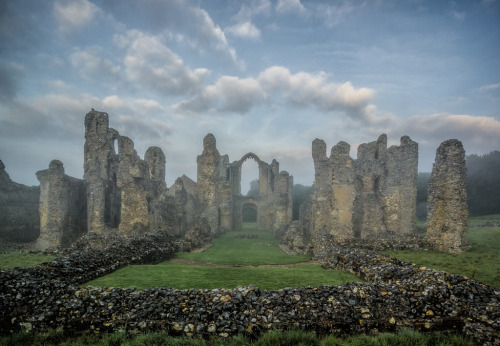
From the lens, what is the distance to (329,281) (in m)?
9.76

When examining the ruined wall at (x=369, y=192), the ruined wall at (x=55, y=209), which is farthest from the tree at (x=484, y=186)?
the ruined wall at (x=55, y=209)

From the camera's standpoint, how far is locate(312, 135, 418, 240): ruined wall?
2239 cm

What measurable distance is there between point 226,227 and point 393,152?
22081 mm

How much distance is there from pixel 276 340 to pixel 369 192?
23865 millimetres

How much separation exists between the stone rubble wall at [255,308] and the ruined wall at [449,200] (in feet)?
33.4

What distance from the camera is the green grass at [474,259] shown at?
10352 mm

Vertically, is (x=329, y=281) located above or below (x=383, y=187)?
below

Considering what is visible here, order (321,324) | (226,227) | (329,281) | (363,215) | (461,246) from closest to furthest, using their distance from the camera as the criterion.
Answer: (321,324)
(329,281)
(461,246)
(363,215)
(226,227)

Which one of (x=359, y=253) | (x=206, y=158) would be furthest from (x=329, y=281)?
(x=206, y=158)

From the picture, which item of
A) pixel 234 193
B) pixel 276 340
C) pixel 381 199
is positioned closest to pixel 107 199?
pixel 234 193

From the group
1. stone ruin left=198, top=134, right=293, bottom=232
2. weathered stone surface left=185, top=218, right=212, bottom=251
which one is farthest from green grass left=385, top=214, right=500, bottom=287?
stone ruin left=198, top=134, right=293, bottom=232

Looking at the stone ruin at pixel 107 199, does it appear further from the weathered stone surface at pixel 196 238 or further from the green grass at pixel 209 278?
the green grass at pixel 209 278

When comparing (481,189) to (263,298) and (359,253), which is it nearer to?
(359,253)

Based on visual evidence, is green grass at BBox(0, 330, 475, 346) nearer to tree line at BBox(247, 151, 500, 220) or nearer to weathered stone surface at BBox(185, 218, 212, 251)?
weathered stone surface at BBox(185, 218, 212, 251)
